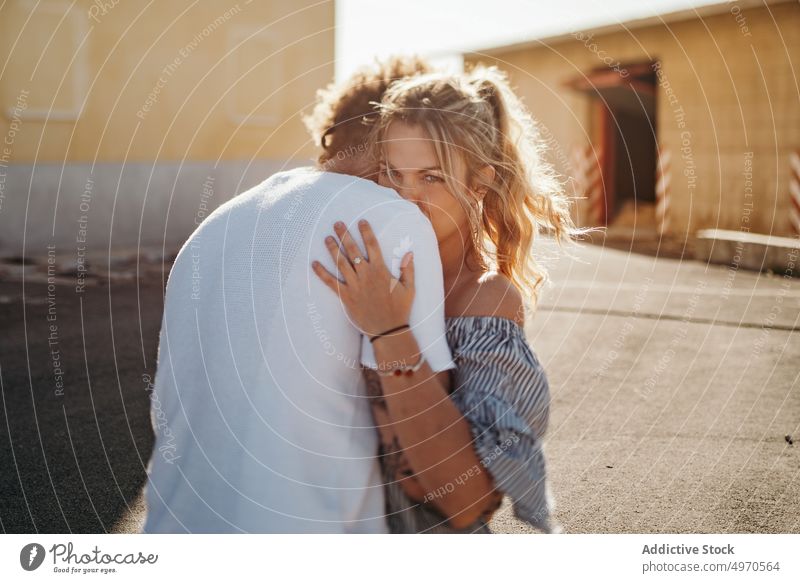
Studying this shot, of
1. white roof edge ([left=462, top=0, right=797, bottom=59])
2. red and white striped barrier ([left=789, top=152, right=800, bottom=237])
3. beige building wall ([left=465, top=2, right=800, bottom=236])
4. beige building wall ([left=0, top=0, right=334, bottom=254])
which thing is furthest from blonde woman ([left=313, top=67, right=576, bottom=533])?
beige building wall ([left=465, top=2, right=800, bottom=236])

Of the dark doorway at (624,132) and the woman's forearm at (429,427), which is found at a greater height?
the woman's forearm at (429,427)

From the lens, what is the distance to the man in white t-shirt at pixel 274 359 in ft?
5.37

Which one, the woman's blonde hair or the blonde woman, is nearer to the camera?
the blonde woman

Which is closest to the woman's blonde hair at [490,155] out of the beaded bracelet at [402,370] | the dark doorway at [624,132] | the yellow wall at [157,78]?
the beaded bracelet at [402,370]

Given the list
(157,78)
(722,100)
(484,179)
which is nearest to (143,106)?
(157,78)

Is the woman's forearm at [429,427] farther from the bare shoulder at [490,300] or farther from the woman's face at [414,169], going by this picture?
the woman's face at [414,169]

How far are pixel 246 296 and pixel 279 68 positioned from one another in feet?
35.1

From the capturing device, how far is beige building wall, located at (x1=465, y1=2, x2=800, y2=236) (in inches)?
484

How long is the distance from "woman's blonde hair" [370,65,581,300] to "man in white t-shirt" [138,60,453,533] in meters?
0.45

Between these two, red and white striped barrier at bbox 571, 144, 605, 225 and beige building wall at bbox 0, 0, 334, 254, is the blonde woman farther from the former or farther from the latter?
red and white striped barrier at bbox 571, 144, 605, 225

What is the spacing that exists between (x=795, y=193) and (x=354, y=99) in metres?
10.3

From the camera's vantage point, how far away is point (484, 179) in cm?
227
